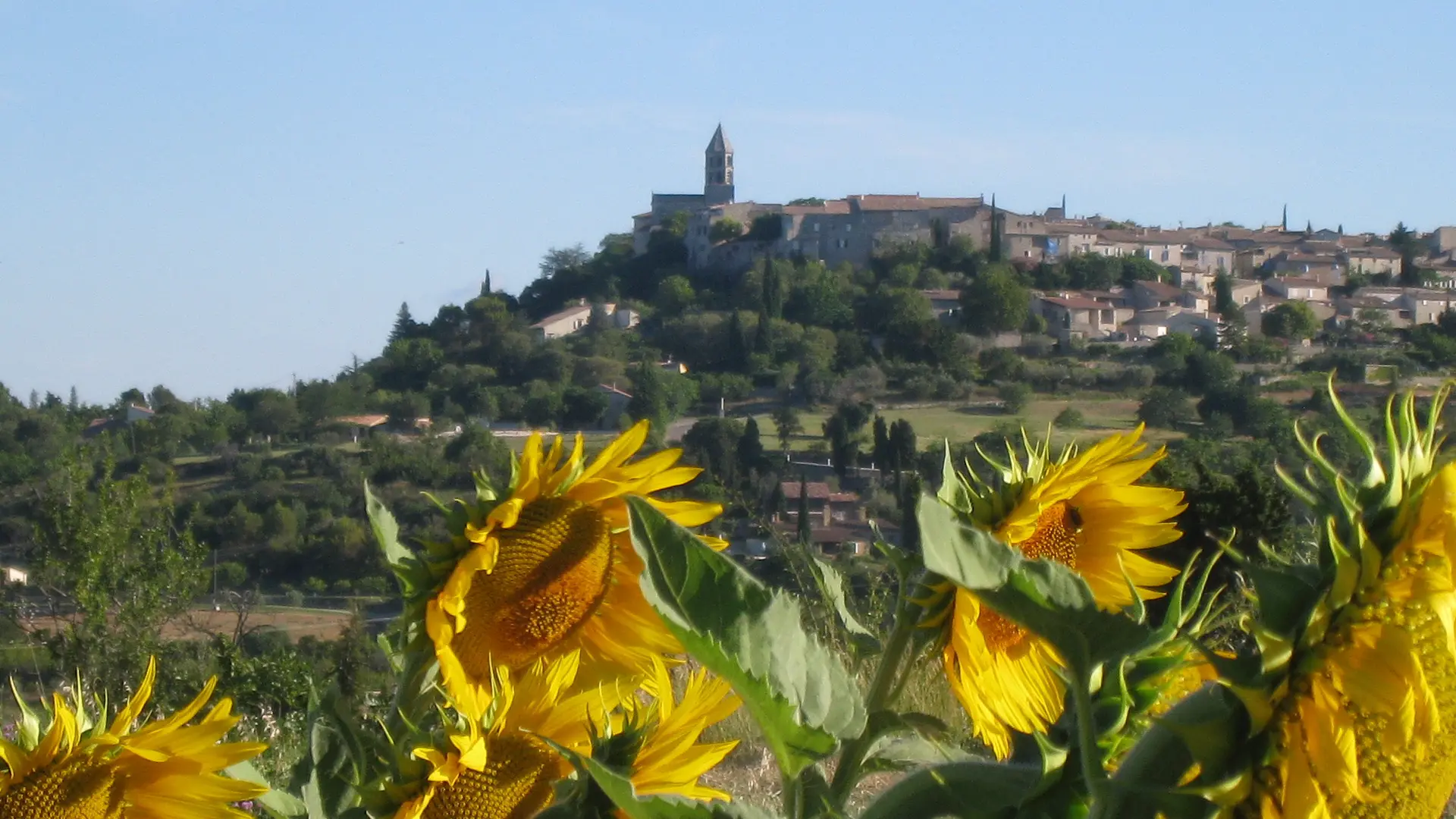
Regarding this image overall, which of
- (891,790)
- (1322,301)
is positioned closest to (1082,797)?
(891,790)

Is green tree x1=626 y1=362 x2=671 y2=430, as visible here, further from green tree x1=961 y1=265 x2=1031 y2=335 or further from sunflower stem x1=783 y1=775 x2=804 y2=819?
sunflower stem x1=783 y1=775 x2=804 y2=819

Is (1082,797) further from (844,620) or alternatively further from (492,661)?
(492,661)

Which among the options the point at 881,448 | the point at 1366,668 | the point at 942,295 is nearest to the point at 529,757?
the point at 1366,668

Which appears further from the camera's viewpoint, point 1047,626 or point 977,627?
point 977,627

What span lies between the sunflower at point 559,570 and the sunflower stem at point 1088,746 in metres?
0.60

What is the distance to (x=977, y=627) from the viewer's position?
1.14 metres

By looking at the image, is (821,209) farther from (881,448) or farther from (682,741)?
(682,741)

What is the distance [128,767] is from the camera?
1.05 metres

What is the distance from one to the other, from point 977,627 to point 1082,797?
1.41ft

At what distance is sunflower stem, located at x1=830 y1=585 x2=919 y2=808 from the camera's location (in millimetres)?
866

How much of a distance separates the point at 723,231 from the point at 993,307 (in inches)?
822

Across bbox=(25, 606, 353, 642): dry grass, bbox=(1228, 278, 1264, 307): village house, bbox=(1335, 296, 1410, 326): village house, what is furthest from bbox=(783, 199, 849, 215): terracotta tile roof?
bbox=(25, 606, 353, 642): dry grass

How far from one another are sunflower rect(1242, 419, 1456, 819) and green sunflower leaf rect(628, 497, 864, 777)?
215 mm

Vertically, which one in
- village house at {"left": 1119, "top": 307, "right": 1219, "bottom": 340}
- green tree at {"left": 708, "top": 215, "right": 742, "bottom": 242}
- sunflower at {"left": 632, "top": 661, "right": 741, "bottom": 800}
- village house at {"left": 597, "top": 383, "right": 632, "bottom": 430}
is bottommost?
village house at {"left": 597, "top": 383, "right": 632, "bottom": 430}
